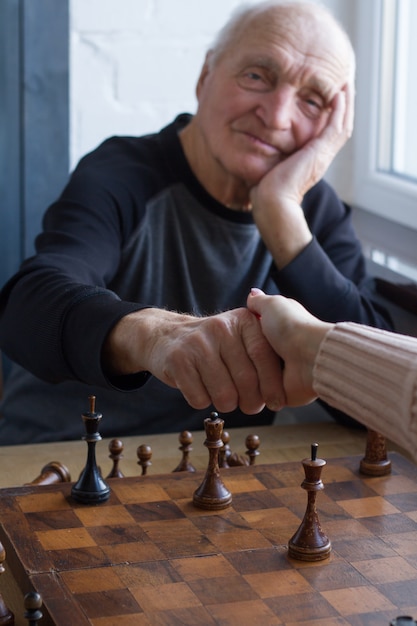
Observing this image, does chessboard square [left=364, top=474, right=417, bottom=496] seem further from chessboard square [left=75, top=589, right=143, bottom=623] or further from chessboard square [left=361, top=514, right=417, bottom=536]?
chessboard square [left=75, top=589, right=143, bottom=623]

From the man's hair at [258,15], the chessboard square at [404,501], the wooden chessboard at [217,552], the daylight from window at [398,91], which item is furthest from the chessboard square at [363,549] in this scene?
the daylight from window at [398,91]

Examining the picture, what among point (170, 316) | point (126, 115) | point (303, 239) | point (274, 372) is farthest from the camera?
point (126, 115)

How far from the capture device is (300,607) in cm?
103

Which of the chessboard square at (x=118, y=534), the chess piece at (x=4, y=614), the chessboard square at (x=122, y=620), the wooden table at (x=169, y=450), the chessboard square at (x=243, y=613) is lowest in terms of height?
the wooden table at (x=169, y=450)

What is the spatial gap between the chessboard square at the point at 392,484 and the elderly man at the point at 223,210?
0.53 m

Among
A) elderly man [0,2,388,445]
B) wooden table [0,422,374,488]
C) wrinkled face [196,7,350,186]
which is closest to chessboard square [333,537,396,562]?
wooden table [0,422,374,488]

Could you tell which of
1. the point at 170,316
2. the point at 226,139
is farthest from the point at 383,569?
the point at 226,139

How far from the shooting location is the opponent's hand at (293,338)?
1190 millimetres

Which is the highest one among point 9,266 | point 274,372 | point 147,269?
point 274,372

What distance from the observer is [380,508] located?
4.27 feet

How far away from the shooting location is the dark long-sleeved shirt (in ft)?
6.62

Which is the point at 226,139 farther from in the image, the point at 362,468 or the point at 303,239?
the point at 362,468

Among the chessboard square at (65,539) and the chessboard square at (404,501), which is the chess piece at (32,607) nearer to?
the chessboard square at (65,539)

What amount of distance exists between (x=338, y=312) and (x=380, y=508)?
2.75 ft
